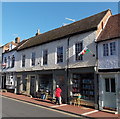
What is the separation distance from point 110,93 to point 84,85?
2779 millimetres

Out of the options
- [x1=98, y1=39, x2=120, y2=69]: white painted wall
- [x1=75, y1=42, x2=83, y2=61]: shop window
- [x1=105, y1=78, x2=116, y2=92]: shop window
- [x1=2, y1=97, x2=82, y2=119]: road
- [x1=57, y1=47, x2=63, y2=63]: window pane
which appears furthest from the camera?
[x1=57, y1=47, x2=63, y2=63]: window pane

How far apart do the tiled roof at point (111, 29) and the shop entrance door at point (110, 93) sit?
3.07 meters

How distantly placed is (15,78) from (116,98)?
15.2 metres

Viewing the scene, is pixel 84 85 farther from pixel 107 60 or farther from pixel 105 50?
pixel 105 50

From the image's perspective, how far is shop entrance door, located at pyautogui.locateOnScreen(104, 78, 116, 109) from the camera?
10.1 meters

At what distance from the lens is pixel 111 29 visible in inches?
453

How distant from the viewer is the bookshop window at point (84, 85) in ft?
39.4

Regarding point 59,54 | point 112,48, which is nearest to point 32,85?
point 59,54

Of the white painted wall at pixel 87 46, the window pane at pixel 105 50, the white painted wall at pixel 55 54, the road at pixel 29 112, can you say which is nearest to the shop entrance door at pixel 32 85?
the white painted wall at pixel 55 54

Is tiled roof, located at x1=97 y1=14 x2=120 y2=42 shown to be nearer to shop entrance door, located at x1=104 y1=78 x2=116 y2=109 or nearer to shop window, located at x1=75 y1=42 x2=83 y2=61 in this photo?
shop window, located at x1=75 y1=42 x2=83 y2=61

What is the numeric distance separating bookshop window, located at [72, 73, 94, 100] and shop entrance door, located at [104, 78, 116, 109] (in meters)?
1.50

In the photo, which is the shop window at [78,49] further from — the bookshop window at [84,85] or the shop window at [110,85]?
the shop window at [110,85]

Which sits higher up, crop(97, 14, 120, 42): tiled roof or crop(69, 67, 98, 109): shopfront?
crop(97, 14, 120, 42): tiled roof

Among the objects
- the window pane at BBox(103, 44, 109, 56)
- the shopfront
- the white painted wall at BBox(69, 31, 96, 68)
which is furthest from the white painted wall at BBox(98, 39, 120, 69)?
the shopfront
